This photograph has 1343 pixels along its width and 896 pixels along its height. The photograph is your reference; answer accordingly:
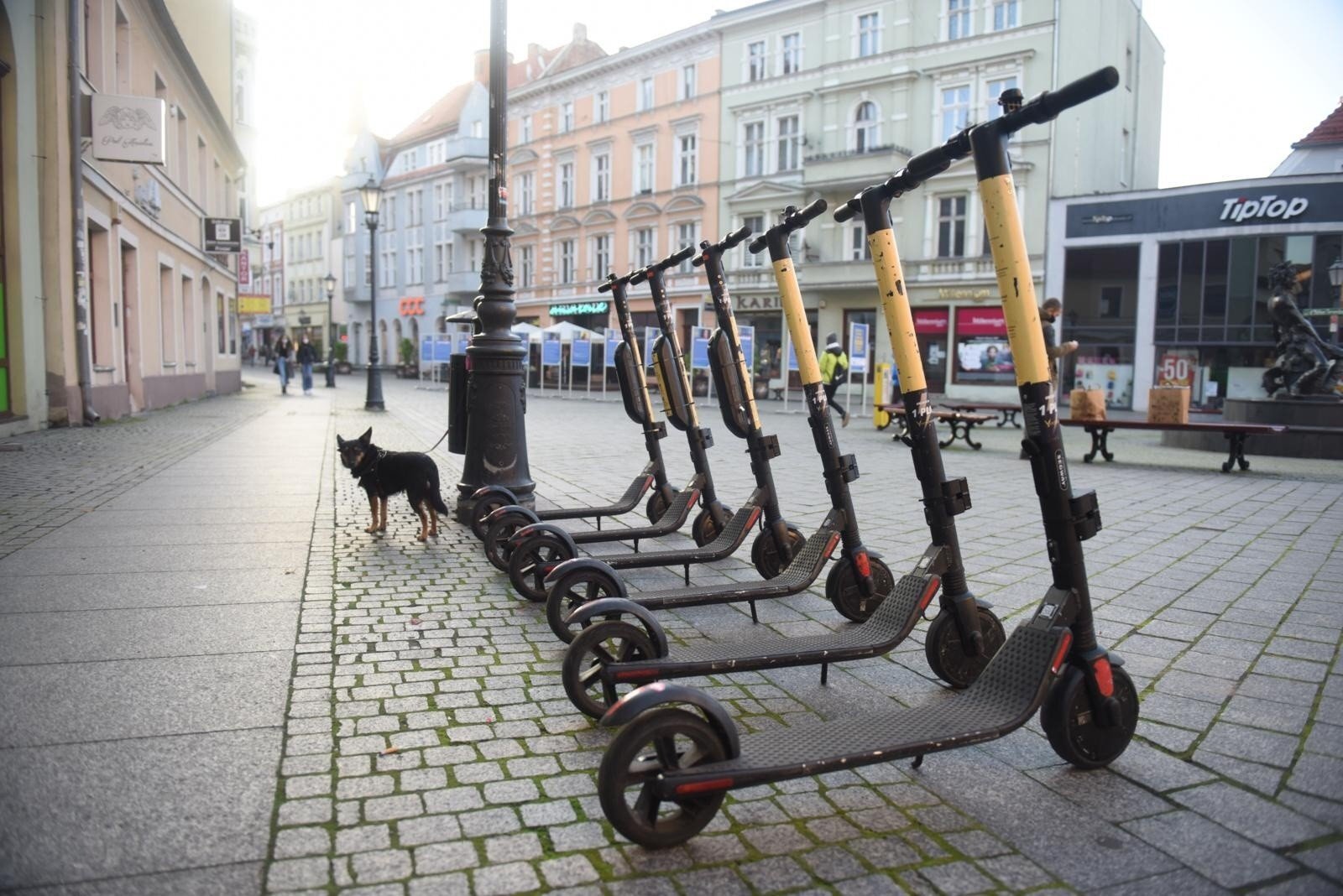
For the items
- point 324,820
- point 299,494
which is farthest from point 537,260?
point 324,820

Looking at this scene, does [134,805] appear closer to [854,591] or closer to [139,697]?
[139,697]

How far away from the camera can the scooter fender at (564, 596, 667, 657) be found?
11.0ft

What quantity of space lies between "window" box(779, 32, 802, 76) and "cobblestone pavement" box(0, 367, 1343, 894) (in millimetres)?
32565

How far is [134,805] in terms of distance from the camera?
2.58 meters

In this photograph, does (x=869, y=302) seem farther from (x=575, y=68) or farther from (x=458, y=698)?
(x=458, y=698)

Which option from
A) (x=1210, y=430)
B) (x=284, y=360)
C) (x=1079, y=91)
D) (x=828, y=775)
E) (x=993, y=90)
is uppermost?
(x=993, y=90)

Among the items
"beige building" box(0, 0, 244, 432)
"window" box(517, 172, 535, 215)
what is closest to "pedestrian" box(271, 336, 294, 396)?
"beige building" box(0, 0, 244, 432)

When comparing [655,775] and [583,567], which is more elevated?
[583,567]

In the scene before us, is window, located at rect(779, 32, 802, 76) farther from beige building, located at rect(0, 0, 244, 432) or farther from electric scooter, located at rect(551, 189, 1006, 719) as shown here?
electric scooter, located at rect(551, 189, 1006, 719)

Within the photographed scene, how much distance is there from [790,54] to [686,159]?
6.13m

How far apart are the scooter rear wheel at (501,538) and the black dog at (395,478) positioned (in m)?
1.07

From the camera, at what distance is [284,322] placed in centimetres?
7769

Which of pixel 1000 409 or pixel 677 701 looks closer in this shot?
pixel 677 701

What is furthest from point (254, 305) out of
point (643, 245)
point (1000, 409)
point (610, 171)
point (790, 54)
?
Result: point (1000, 409)
